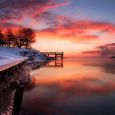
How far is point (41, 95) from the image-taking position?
60.0ft

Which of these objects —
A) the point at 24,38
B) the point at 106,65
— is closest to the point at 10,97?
the point at 106,65

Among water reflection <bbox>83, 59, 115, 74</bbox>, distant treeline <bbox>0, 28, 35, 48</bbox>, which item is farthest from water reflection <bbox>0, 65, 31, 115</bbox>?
distant treeline <bbox>0, 28, 35, 48</bbox>

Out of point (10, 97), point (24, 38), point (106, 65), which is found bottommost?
point (106, 65)

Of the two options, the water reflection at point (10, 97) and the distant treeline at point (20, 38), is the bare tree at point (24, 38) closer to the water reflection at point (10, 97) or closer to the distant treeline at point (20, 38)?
the distant treeline at point (20, 38)

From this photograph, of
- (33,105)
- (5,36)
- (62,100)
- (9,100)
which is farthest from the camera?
(5,36)

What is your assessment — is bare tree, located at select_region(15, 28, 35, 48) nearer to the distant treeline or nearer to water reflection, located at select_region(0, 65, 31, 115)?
the distant treeline

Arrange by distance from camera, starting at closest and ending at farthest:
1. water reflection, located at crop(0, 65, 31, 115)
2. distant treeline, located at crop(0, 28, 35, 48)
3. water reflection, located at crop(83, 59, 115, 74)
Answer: water reflection, located at crop(0, 65, 31, 115)
water reflection, located at crop(83, 59, 115, 74)
distant treeline, located at crop(0, 28, 35, 48)

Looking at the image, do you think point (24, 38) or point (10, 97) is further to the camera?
point (24, 38)

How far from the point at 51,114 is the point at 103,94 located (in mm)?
7638

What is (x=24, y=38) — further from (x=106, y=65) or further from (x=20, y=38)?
(x=106, y=65)

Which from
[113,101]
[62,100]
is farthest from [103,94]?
[62,100]

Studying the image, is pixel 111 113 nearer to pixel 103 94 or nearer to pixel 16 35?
pixel 103 94

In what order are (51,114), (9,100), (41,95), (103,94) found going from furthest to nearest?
(103,94)
(41,95)
(51,114)
(9,100)

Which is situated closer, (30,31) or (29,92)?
(29,92)
